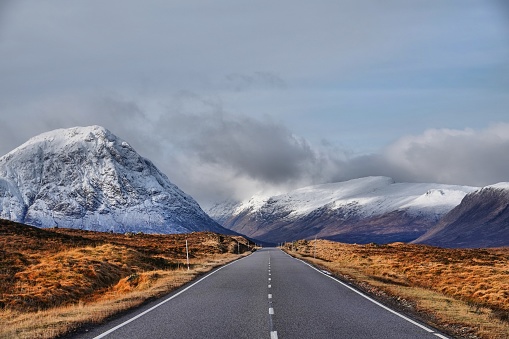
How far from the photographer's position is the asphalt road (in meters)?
13.4

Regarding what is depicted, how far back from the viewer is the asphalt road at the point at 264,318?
13.4 meters

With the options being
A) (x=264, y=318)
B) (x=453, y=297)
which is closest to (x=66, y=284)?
(x=264, y=318)

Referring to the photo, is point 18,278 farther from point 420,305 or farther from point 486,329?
point 486,329

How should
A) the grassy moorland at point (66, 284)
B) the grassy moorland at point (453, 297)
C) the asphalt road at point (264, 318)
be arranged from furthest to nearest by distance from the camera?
the grassy moorland at point (66, 284)
the grassy moorland at point (453, 297)
the asphalt road at point (264, 318)

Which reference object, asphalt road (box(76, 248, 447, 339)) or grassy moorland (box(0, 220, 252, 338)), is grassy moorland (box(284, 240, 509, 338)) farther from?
grassy moorland (box(0, 220, 252, 338))

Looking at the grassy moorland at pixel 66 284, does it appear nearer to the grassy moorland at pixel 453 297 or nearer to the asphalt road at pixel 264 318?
the asphalt road at pixel 264 318

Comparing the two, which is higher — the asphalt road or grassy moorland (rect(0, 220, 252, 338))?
grassy moorland (rect(0, 220, 252, 338))

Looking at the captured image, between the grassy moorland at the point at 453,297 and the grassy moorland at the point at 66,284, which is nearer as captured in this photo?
the grassy moorland at the point at 453,297

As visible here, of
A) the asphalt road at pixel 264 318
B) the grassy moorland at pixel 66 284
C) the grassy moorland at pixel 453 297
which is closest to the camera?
the asphalt road at pixel 264 318

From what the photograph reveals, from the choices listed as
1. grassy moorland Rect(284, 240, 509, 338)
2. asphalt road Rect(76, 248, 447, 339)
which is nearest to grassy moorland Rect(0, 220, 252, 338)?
asphalt road Rect(76, 248, 447, 339)

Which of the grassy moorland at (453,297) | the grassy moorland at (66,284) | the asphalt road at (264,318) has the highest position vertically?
the grassy moorland at (66,284)

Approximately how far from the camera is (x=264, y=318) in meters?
15.8

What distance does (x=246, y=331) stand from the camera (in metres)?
13.6

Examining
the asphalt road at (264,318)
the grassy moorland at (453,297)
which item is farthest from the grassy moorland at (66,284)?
the grassy moorland at (453,297)
